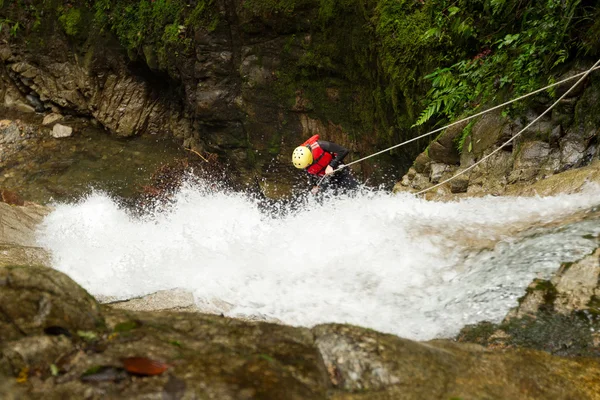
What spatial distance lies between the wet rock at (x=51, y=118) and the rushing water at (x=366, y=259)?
835cm

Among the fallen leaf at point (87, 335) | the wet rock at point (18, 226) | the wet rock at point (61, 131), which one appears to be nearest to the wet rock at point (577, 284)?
the fallen leaf at point (87, 335)

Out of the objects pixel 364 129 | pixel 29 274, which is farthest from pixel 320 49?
pixel 29 274

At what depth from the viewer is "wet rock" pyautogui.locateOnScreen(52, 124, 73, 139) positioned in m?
14.9

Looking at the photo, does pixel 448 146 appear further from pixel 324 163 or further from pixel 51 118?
pixel 51 118

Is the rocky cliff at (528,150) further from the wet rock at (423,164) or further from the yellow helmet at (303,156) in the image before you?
the yellow helmet at (303,156)

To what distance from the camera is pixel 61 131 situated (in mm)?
14914

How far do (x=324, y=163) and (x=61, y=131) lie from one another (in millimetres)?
10786

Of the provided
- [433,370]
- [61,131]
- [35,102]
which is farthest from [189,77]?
[433,370]

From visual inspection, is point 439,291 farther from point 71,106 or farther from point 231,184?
point 71,106

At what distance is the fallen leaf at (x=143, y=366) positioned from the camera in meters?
2.18

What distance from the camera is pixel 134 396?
2035 millimetres

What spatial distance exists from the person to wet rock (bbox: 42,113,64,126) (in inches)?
427

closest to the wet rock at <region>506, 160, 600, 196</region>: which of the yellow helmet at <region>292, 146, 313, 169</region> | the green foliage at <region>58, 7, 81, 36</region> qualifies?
the yellow helmet at <region>292, 146, 313, 169</region>

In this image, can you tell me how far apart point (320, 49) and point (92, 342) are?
30.3 feet
